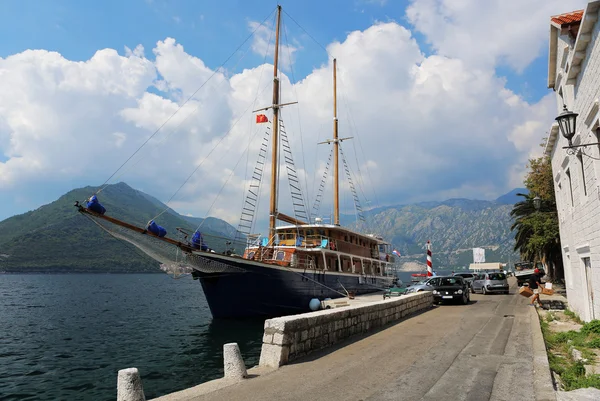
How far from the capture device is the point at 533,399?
5301mm

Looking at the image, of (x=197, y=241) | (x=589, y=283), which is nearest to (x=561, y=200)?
(x=589, y=283)

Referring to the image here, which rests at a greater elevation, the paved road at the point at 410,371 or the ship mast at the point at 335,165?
the ship mast at the point at 335,165

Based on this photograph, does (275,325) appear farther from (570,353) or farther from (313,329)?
(570,353)

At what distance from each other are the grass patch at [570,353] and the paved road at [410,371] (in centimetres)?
50

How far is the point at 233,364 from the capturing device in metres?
6.54

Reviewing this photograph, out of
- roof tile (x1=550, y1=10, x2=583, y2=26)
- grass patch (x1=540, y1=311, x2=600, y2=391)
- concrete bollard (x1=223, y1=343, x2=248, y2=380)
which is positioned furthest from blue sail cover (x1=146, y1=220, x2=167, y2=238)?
roof tile (x1=550, y1=10, x2=583, y2=26)

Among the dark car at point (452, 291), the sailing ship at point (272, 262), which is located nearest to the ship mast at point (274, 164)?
the sailing ship at point (272, 262)

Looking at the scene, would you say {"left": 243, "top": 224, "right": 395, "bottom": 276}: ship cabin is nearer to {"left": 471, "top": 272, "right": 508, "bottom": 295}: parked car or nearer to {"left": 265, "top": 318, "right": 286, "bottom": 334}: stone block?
{"left": 471, "top": 272, "right": 508, "bottom": 295}: parked car

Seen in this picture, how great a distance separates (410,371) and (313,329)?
2217 mm

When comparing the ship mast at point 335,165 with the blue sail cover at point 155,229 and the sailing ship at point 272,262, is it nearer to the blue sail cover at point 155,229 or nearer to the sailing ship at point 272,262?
the sailing ship at point 272,262

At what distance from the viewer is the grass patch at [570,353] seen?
6039mm

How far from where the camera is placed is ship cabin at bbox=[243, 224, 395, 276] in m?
25.6

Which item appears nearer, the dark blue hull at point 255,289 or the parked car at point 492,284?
the dark blue hull at point 255,289

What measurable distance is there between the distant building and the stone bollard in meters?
10.3
